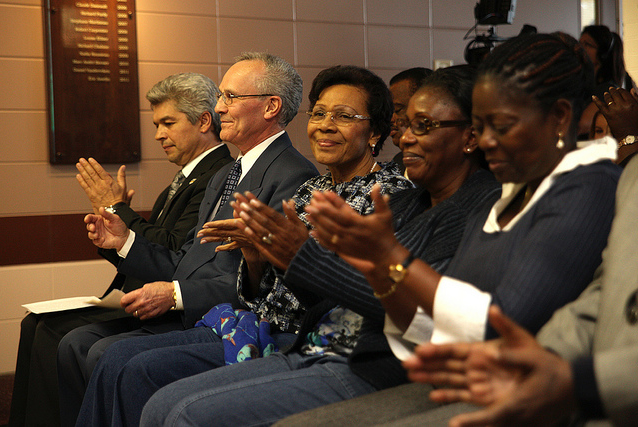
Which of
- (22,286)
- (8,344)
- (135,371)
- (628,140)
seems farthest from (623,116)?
(8,344)

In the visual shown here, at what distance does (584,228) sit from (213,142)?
2323 millimetres

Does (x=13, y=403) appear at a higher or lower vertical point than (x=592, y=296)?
lower

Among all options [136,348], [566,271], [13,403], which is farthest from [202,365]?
[566,271]

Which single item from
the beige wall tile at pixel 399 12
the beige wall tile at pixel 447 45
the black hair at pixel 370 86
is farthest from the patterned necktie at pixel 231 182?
the beige wall tile at pixel 447 45

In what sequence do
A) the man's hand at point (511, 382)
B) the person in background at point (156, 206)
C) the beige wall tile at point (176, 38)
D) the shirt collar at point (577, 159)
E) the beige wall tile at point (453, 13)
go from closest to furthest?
the man's hand at point (511, 382) < the shirt collar at point (577, 159) < the person in background at point (156, 206) < the beige wall tile at point (176, 38) < the beige wall tile at point (453, 13)

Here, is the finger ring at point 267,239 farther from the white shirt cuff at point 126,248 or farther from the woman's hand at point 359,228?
the white shirt cuff at point 126,248

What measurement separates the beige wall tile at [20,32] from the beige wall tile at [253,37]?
41.5 inches

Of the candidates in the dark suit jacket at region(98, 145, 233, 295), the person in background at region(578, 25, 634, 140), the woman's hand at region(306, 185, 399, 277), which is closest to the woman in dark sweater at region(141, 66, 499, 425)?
the woman's hand at region(306, 185, 399, 277)

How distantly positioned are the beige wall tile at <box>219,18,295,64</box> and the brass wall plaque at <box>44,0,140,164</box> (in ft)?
1.82

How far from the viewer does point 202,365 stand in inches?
79.9

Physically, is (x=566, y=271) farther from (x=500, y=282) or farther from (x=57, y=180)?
(x=57, y=180)

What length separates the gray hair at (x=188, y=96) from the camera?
3121 mm

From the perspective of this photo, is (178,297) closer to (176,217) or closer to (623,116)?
(176,217)

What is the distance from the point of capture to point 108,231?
2508mm
